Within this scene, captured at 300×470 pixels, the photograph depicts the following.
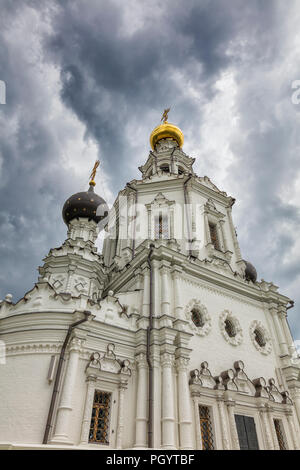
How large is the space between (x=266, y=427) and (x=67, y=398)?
749 cm

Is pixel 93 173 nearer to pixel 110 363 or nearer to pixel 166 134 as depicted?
pixel 166 134

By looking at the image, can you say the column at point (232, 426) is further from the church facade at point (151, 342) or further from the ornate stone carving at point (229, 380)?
the ornate stone carving at point (229, 380)

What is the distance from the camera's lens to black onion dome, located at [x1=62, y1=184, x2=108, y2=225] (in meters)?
17.9

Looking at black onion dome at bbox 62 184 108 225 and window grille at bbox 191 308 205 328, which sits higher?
black onion dome at bbox 62 184 108 225

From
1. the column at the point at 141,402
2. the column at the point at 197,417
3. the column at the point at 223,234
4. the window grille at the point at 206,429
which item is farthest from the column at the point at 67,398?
the column at the point at 223,234

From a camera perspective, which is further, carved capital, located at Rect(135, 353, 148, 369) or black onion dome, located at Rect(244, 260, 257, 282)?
black onion dome, located at Rect(244, 260, 257, 282)

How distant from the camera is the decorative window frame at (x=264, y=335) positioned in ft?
46.5

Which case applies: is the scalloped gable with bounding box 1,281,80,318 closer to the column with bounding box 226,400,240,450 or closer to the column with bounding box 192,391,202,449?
the column with bounding box 192,391,202,449

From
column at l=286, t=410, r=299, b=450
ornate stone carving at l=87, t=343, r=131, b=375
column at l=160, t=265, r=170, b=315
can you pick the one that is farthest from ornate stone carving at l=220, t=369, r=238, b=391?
ornate stone carving at l=87, t=343, r=131, b=375

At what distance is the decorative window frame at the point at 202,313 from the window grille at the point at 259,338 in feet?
10.4

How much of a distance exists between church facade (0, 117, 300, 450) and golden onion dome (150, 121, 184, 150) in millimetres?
7052

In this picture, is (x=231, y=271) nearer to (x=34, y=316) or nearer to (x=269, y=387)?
(x=269, y=387)

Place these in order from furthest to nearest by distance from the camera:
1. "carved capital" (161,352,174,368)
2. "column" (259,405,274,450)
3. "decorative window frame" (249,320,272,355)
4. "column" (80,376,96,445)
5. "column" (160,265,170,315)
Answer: "decorative window frame" (249,320,272,355) < "column" (160,265,170,315) < "column" (259,405,274,450) < "carved capital" (161,352,174,368) < "column" (80,376,96,445)
